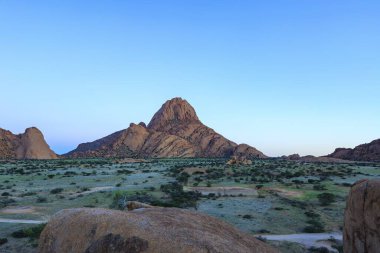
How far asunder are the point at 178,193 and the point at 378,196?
30.0 meters

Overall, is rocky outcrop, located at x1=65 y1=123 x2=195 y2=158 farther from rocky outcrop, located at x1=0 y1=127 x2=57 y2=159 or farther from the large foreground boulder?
the large foreground boulder

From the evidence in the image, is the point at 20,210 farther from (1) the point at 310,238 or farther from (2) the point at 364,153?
(2) the point at 364,153

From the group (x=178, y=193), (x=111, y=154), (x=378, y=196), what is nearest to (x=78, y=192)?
(x=178, y=193)

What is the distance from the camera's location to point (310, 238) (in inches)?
970

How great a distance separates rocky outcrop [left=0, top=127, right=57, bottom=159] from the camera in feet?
517

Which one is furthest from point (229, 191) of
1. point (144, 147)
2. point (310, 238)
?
point (144, 147)

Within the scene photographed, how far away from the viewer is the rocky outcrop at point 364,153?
13588 cm

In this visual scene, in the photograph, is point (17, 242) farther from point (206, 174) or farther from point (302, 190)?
point (206, 174)

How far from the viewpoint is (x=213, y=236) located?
750 cm

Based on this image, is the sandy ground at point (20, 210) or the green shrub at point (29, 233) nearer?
the green shrub at point (29, 233)

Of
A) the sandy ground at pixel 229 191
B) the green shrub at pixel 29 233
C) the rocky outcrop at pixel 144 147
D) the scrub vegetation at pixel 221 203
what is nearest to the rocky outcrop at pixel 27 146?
the rocky outcrop at pixel 144 147

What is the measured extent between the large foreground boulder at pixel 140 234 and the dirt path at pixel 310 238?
15756 millimetres

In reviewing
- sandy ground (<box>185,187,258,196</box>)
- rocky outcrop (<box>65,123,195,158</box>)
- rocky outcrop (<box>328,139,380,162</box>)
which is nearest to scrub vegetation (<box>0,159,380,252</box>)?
sandy ground (<box>185,187,258,196</box>)

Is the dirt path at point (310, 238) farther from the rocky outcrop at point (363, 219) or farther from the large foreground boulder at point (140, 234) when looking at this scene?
the large foreground boulder at point (140, 234)
